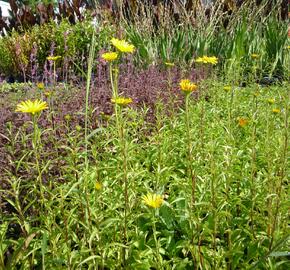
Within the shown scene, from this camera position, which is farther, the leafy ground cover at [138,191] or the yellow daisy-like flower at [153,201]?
the leafy ground cover at [138,191]

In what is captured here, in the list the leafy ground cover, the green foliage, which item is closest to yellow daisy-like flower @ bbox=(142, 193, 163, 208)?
the leafy ground cover

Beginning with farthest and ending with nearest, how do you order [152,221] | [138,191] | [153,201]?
[138,191]
[152,221]
[153,201]

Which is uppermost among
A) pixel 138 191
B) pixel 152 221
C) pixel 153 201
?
pixel 153 201

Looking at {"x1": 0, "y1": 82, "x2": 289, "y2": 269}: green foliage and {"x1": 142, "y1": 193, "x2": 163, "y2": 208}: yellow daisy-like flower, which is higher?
{"x1": 142, "y1": 193, "x2": 163, "y2": 208}: yellow daisy-like flower

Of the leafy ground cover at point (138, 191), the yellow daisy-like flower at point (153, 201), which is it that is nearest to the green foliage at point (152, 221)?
the leafy ground cover at point (138, 191)

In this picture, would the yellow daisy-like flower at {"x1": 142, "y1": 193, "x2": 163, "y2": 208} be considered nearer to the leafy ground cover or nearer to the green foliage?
the leafy ground cover

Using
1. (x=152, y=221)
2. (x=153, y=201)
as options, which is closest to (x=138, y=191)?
(x=152, y=221)

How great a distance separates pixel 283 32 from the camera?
6.59 metres

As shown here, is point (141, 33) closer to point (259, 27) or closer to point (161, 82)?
point (259, 27)

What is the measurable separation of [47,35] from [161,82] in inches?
148

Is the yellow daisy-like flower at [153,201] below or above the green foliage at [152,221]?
above

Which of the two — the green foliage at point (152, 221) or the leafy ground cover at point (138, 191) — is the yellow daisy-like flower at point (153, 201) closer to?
the leafy ground cover at point (138, 191)

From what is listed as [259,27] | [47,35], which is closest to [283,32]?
[259,27]

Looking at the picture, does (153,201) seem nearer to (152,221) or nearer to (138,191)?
(152,221)
